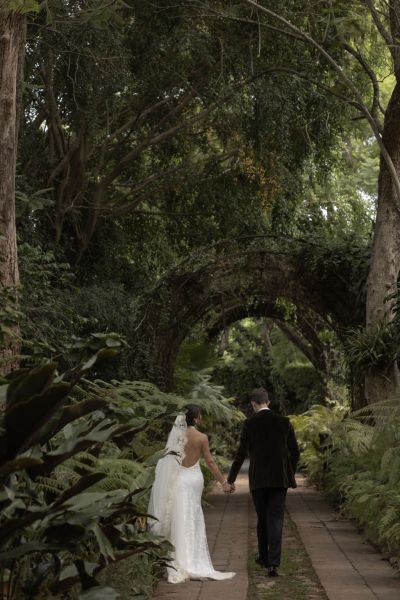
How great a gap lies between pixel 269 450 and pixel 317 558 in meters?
1.50

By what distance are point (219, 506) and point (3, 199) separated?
862cm

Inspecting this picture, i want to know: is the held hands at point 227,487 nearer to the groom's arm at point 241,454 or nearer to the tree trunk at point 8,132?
the groom's arm at point 241,454

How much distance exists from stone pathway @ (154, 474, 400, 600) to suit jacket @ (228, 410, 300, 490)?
88 cm

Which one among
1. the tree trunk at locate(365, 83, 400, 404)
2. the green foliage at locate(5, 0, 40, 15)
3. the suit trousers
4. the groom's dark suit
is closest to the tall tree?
the green foliage at locate(5, 0, 40, 15)

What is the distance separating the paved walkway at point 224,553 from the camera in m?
8.57

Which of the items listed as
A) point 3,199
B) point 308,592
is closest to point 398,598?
point 308,592

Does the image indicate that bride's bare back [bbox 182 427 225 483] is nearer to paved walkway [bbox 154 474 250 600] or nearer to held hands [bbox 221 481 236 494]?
held hands [bbox 221 481 236 494]

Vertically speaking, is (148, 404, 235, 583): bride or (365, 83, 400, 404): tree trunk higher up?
(365, 83, 400, 404): tree trunk

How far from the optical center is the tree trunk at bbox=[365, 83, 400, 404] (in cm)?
1599

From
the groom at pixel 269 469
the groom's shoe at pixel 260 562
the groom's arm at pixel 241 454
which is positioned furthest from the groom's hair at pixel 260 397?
the groom's shoe at pixel 260 562

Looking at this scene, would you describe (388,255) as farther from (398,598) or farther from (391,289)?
(398,598)

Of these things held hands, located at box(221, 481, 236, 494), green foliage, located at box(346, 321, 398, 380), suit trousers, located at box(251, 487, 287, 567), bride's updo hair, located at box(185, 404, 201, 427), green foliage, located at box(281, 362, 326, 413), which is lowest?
suit trousers, located at box(251, 487, 287, 567)

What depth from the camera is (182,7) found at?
15.8m

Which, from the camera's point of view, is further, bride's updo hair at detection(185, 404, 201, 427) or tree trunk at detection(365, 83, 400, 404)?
tree trunk at detection(365, 83, 400, 404)
